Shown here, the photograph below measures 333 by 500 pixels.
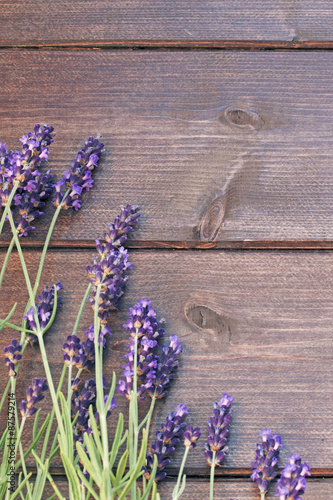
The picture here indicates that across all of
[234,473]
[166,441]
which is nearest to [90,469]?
[166,441]

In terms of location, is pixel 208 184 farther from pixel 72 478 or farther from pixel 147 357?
pixel 72 478

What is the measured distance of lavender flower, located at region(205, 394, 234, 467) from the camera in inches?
22.6

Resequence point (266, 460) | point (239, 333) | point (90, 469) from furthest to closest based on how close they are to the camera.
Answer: point (239, 333) → point (266, 460) → point (90, 469)

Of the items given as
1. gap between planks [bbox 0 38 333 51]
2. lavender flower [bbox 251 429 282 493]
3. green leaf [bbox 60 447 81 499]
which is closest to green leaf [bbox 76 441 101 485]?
green leaf [bbox 60 447 81 499]

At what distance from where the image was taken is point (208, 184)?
0.72 m

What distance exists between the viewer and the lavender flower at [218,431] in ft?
1.89

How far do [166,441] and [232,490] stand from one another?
125mm

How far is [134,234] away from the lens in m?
0.70

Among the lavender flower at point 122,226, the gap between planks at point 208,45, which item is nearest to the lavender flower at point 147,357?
the lavender flower at point 122,226

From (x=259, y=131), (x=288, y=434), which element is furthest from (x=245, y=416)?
(x=259, y=131)

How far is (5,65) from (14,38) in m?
0.05

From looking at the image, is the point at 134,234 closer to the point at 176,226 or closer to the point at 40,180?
the point at 176,226

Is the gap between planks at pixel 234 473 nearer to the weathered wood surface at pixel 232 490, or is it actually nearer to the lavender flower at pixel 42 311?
the weathered wood surface at pixel 232 490

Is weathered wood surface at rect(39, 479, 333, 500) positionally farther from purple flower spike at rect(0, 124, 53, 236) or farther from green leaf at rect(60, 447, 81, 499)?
purple flower spike at rect(0, 124, 53, 236)
